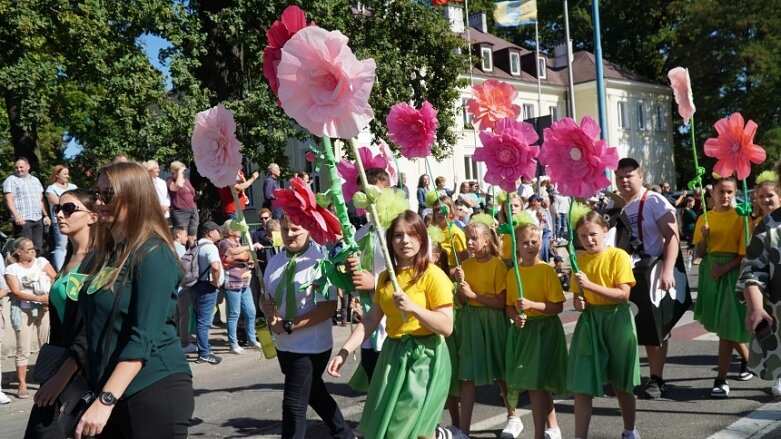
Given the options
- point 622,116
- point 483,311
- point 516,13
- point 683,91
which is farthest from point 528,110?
point 483,311

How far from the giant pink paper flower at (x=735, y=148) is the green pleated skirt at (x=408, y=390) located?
410 cm

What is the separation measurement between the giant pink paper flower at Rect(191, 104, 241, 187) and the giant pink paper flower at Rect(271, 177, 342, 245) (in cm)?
41

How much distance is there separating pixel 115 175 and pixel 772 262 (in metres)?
3.57

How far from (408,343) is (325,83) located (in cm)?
153

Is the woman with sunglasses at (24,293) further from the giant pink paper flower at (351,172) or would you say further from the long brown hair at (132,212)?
the long brown hair at (132,212)

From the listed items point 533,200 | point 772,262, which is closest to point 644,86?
point 533,200

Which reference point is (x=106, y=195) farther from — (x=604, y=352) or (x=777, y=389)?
(x=777, y=389)

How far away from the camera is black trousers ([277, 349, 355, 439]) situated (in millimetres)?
4809

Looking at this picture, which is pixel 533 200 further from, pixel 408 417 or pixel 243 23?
pixel 408 417

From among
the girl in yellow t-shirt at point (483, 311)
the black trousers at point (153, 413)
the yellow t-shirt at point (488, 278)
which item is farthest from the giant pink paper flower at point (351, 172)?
the black trousers at point (153, 413)

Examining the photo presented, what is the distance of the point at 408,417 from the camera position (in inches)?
169

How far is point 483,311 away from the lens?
19.8 ft

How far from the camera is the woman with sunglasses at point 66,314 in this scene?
3562mm

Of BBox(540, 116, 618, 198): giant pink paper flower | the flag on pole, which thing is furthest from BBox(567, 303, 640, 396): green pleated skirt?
the flag on pole
